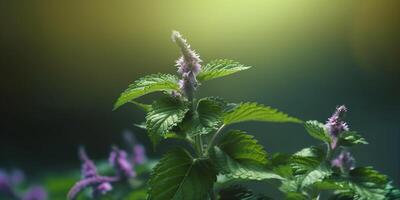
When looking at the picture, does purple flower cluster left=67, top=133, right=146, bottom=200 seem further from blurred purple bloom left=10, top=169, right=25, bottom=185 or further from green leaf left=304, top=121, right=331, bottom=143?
green leaf left=304, top=121, right=331, bottom=143

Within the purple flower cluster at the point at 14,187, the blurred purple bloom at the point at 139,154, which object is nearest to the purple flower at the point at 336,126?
the blurred purple bloom at the point at 139,154

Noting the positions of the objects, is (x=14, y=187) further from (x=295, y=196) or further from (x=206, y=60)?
(x=295, y=196)

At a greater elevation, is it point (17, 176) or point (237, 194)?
point (17, 176)

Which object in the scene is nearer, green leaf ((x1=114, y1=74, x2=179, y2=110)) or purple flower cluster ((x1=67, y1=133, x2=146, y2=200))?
green leaf ((x1=114, y1=74, x2=179, y2=110))

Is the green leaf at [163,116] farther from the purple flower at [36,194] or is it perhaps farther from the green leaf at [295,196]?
the purple flower at [36,194]

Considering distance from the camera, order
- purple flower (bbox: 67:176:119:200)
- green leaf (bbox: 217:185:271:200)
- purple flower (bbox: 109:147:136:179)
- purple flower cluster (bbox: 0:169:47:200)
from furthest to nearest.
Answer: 1. purple flower cluster (bbox: 0:169:47:200)
2. purple flower (bbox: 109:147:136:179)
3. purple flower (bbox: 67:176:119:200)
4. green leaf (bbox: 217:185:271:200)

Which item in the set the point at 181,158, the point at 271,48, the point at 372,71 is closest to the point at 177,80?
the point at 181,158

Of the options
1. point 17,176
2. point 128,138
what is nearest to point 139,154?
point 128,138

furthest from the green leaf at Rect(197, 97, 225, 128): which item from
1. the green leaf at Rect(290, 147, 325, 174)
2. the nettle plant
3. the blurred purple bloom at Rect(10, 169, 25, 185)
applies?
the blurred purple bloom at Rect(10, 169, 25, 185)
